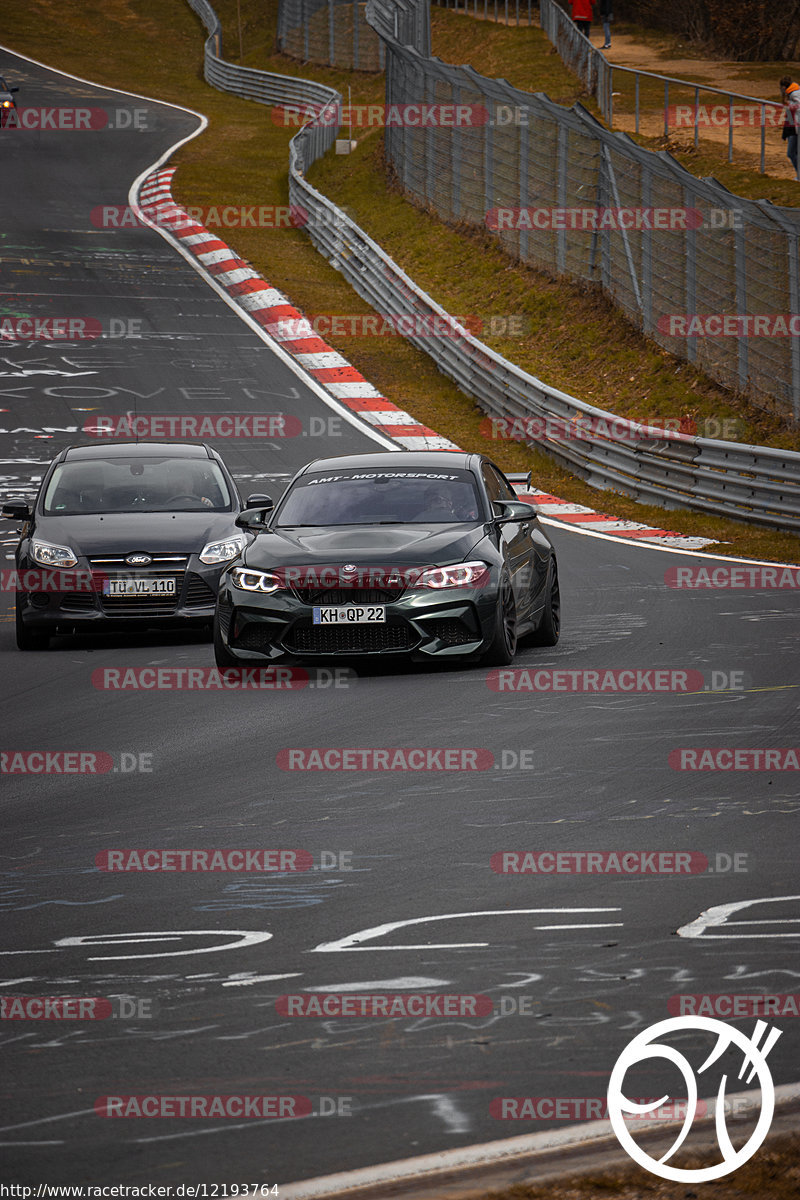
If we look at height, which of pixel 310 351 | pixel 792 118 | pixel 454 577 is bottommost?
pixel 310 351

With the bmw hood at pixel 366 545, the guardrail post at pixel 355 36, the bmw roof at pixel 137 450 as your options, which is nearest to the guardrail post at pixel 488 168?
the bmw roof at pixel 137 450

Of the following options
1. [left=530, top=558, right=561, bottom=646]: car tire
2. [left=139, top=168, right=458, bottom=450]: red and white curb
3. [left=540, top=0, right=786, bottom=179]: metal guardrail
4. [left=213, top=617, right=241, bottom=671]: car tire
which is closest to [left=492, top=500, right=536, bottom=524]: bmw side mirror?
[left=530, top=558, right=561, bottom=646]: car tire

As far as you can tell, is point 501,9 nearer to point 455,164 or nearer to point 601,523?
A: point 455,164

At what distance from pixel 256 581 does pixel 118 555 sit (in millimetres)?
2392

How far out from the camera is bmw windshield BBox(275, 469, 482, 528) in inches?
462

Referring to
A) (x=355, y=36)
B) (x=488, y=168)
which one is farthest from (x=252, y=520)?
(x=355, y=36)

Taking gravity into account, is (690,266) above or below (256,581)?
above

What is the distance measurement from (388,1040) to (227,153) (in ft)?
150

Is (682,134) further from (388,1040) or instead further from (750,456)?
(388,1040)

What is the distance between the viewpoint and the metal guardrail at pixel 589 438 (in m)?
18.9

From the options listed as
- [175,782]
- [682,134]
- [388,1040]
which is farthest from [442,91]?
[388,1040]

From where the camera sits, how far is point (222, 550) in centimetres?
1315

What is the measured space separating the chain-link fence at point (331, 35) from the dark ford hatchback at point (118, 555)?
4612 cm

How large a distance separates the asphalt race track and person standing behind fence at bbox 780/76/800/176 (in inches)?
698
